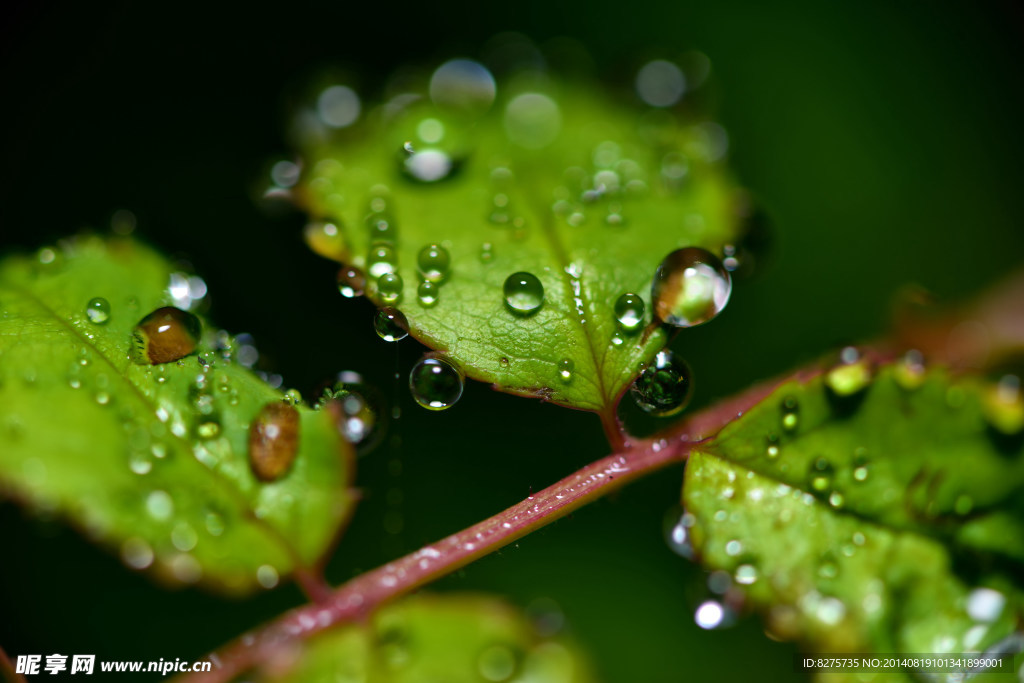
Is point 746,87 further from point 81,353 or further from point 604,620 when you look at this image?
point 81,353

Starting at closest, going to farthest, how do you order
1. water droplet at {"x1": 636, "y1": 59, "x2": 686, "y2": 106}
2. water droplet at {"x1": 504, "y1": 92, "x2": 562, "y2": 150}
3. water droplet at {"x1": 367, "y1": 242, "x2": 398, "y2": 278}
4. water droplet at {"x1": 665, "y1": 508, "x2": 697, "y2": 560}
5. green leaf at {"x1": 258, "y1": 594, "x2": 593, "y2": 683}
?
green leaf at {"x1": 258, "y1": 594, "x2": 593, "y2": 683}, water droplet at {"x1": 665, "y1": 508, "x2": 697, "y2": 560}, water droplet at {"x1": 367, "y1": 242, "x2": 398, "y2": 278}, water droplet at {"x1": 504, "y1": 92, "x2": 562, "y2": 150}, water droplet at {"x1": 636, "y1": 59, "x2": 686, "y2": 106}

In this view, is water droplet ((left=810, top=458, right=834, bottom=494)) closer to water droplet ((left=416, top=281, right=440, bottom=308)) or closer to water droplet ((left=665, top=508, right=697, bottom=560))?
water droplet ((left=665, top=508, right=697, bottom=560))

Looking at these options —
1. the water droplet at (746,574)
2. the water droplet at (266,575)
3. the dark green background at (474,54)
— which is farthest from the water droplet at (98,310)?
the water droplet at (746,574)

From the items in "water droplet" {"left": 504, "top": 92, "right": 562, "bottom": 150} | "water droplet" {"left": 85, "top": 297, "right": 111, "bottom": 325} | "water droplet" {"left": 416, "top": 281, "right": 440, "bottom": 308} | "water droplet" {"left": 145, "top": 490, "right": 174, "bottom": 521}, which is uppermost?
"water droplet" {"left": 504, "top": 92, "right": 562, "bottom": 150}

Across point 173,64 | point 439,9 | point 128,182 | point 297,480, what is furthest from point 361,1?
point 297,480

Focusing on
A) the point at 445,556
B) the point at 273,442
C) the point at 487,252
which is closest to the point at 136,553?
the point at 273,442

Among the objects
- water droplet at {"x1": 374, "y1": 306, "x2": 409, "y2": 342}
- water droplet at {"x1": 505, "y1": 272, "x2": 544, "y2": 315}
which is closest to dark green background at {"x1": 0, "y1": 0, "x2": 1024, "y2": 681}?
water droplet at {"x1": 374, "y1": 306, "x2": 409, "y2": 342}

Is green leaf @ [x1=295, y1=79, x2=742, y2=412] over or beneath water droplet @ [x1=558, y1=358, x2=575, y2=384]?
over
